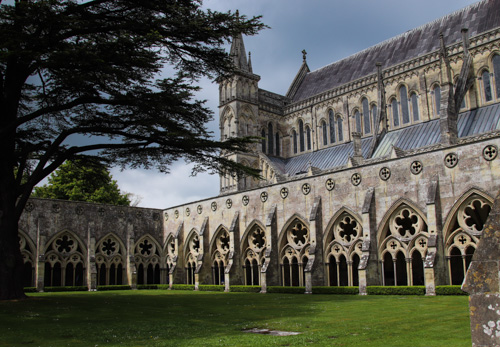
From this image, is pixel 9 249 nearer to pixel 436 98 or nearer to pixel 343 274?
pixel 343 274

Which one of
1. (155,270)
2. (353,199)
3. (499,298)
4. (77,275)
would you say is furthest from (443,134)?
(499,298)

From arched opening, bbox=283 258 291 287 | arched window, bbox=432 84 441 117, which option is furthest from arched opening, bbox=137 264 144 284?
arched window, bbox=432 84 441 117

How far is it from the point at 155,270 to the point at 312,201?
16.3 meters

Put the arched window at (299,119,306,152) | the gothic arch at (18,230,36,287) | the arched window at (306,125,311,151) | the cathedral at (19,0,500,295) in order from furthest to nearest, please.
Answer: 1. the arched window at (299,119,306,152)
2. the arched window at (306,125,311,151)
3. the gothic arch at (18,230,36,287)
4. the cathedral at (19,0,500,295)

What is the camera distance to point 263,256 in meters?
29.6

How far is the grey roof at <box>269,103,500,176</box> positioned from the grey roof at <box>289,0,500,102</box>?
615 centimetres

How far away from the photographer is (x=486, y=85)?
1297 inches

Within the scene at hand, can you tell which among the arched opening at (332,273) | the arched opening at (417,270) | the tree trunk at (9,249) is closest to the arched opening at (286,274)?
the arched opening at (332,273)

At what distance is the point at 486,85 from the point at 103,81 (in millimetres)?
26132

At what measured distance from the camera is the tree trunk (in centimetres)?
1745

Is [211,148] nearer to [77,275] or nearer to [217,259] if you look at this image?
[217,259]

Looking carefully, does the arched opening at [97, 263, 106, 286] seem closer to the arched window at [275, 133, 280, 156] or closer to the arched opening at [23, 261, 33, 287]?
the arched opening at [23, 261, 33, 287]

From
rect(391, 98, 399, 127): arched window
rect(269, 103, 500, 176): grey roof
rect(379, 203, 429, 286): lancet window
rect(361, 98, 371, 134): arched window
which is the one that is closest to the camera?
rect(379, 203, 429, 286): lancet window

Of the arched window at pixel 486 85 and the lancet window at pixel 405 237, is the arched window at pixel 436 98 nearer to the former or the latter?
the arched window at pixel 486 85
